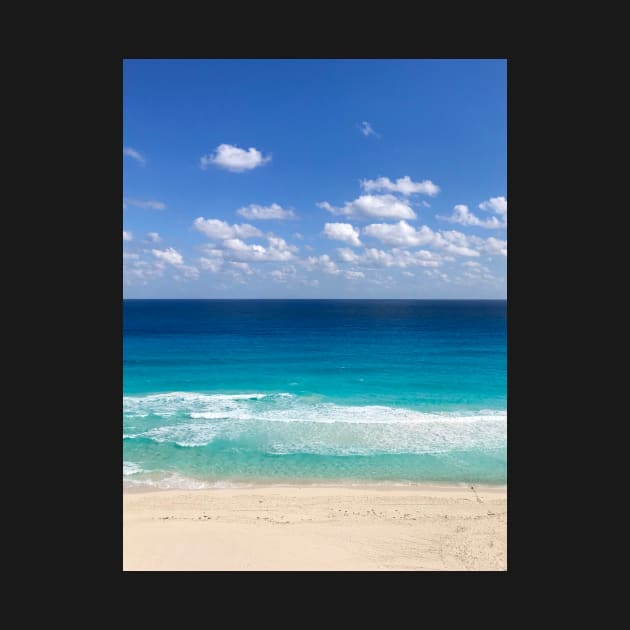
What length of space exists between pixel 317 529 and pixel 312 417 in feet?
21.7

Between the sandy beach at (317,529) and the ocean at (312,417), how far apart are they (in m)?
0.73

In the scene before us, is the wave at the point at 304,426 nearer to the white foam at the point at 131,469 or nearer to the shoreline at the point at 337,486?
the white foam at the point at 131,469

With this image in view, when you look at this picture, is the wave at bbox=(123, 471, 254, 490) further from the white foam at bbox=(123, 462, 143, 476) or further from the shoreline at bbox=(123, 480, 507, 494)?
the white foam at bbox=(123, 462, 143, 476)

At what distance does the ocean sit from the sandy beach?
73 centimetres

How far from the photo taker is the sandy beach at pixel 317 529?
5426mm

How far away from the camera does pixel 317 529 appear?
6.32 m

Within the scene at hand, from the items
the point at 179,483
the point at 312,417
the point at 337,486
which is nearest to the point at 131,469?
the point at 179,483

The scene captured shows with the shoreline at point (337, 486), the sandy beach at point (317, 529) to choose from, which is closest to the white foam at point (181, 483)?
the shoreline at point (337, 486)

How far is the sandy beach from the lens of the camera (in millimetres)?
5426

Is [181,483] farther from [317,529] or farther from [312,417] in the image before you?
[312,417]

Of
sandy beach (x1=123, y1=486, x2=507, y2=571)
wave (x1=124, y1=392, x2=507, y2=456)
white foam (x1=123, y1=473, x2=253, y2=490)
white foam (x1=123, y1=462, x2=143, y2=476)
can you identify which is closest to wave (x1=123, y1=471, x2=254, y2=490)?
white foam (x1=123, y1=473, x2=253, y2=490)

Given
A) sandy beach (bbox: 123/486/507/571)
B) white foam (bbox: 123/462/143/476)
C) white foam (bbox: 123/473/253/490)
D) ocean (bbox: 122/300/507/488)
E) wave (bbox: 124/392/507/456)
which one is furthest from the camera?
wave (bbox: 124/392/507/456)
